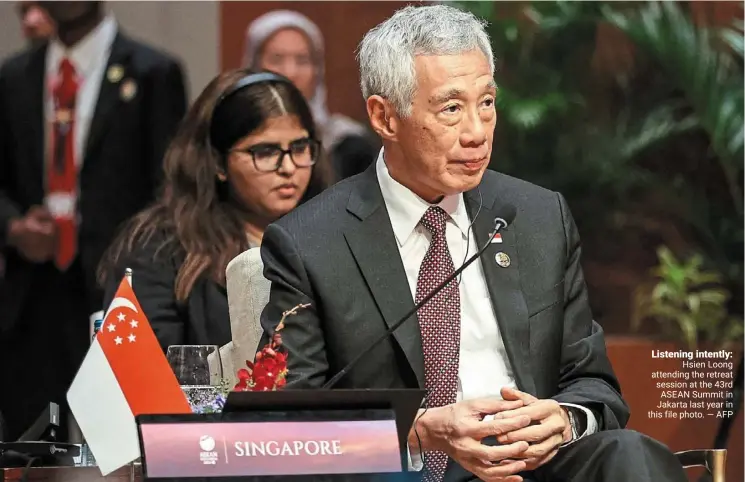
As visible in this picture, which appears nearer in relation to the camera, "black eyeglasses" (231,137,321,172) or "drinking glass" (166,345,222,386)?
"drinking glass" (166,345,222,386)

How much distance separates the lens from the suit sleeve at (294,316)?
9.23ft

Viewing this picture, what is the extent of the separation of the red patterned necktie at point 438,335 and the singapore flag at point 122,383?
56cm

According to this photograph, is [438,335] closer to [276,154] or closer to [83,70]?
[276,154]

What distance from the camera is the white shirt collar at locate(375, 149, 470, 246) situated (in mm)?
2994

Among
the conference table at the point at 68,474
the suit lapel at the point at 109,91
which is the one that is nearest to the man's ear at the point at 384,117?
the conference table at the point at 68,474

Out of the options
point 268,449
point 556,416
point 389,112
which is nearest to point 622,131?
point 389,112

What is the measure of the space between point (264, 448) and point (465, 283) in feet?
3.03

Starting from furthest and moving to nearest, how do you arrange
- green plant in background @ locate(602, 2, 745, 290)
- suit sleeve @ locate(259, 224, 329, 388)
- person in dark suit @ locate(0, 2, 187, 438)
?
green plant in background @ locate(602, 2, 745, 290), person in dark suit @ locate(0, 2, 187, 438), suit sleeve @ locate(259, 224, 329, 388)

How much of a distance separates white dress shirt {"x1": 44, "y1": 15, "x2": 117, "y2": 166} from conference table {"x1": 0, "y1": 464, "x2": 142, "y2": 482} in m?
2.51

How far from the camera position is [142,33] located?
17.5ft

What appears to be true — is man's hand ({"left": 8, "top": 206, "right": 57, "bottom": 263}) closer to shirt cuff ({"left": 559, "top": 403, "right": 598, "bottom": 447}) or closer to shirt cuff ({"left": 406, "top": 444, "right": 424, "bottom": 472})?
shirt cuff ({"left": 406, "top": 444, "right": 424, "bottom": 472})

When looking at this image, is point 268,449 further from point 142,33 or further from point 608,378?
point 142,33

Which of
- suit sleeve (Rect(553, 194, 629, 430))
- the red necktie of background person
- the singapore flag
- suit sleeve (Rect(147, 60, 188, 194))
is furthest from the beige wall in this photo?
suit sleeve (Rect(553, 194, 629, 430))

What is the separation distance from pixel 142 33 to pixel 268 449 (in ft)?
11.5
